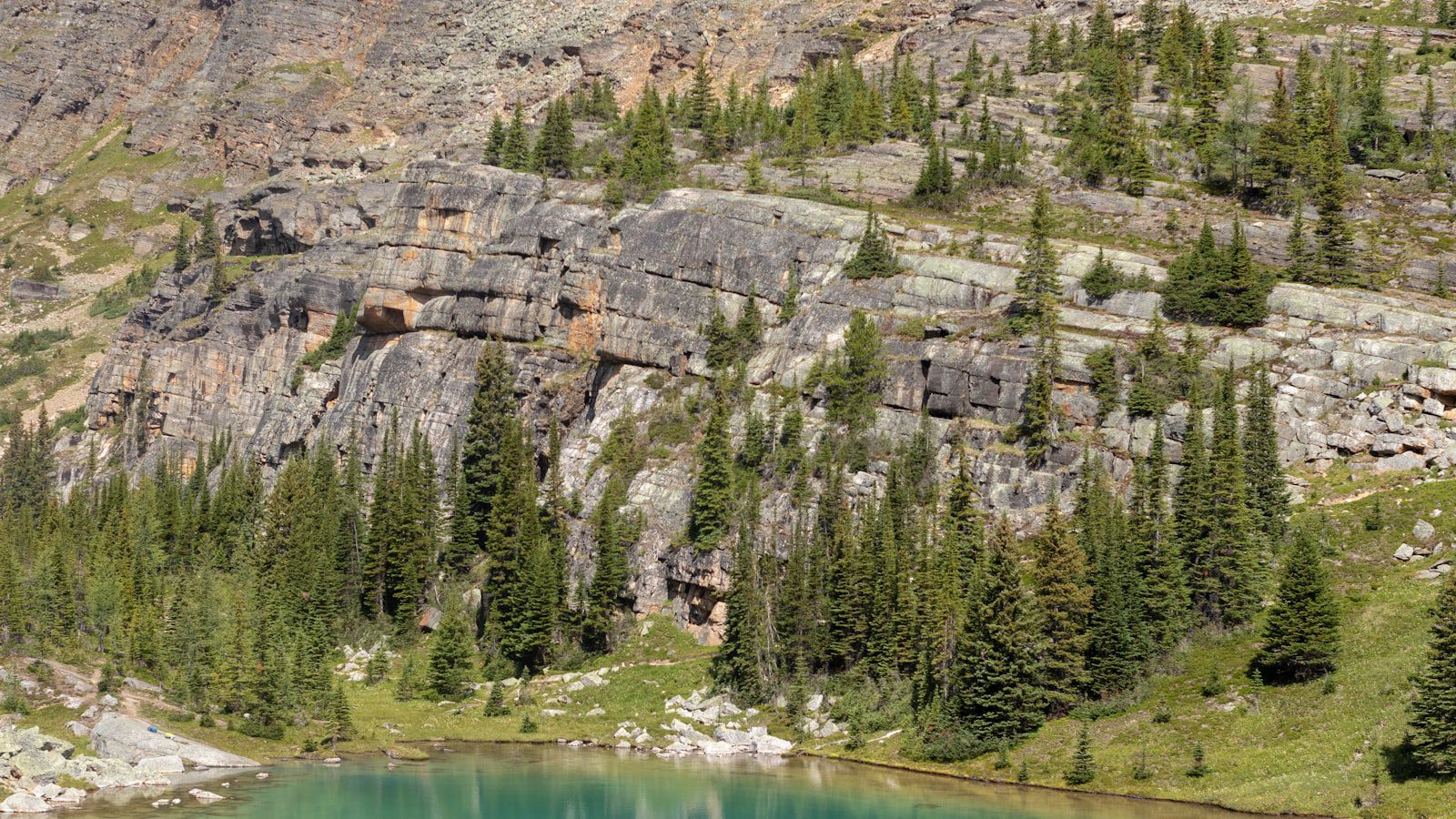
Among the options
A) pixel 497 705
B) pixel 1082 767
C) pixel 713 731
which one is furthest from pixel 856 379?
pixel 1082 767

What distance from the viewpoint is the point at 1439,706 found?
71.9 meters

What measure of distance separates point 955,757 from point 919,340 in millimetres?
51056

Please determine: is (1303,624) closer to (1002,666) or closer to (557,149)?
(1002,666)

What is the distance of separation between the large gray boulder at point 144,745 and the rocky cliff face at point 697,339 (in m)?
42.5

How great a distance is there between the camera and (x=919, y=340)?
135 m

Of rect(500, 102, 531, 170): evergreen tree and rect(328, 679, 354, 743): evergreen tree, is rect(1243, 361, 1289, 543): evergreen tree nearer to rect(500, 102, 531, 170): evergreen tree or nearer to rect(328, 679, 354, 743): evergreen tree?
rect(328, 679, 354, 743): evergreen tree

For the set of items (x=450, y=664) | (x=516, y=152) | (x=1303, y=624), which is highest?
(x=516, y=152)

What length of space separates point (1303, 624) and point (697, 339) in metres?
73.3

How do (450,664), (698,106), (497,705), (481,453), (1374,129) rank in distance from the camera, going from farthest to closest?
1. (698,106)
2. (1374,129)
3. (481,453)
4. (450,664)
5. (497,705)

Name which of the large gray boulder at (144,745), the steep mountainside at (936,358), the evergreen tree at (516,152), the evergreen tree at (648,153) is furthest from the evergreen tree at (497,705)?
the evergreen tree at (516,152)

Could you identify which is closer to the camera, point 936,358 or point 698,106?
point 936,358

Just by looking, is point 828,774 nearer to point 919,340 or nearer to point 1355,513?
point 1355,513

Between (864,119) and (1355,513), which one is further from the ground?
(864,119)

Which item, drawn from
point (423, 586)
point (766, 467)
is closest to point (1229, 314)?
point (766, 467)
